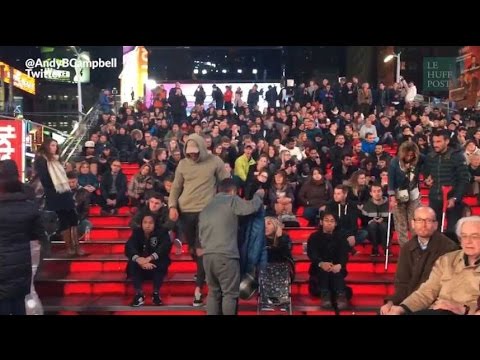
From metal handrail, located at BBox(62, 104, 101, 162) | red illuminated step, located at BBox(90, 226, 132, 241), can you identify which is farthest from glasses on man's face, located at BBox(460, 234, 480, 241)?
metal handrail, located at BBox(62, 104, 101, 162)

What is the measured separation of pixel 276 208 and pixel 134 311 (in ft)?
8.37

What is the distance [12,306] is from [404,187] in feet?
12.5

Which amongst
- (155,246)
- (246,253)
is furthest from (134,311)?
(246,253)

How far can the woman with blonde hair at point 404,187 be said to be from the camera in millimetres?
5883

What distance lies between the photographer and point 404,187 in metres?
5.90

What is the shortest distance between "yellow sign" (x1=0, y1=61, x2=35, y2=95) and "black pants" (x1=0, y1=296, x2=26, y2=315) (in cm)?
1145

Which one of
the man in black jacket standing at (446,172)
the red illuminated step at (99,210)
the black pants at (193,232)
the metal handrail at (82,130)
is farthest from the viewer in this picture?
the metal handrail at (82,130)

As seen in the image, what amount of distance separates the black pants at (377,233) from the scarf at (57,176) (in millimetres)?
3442

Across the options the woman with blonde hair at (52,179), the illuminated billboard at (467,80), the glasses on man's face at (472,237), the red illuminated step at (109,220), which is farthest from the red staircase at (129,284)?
the illuminated billboard at (467,80)

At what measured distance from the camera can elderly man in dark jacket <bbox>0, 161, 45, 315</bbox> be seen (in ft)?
13.4

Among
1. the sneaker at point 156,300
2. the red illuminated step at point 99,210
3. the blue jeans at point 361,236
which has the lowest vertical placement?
the sneaker at point 156,300

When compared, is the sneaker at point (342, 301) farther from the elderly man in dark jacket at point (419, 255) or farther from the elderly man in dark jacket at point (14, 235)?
the elderly man in dark jacket at point (14, 235)

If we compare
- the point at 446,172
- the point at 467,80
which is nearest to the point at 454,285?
the point at 446,172

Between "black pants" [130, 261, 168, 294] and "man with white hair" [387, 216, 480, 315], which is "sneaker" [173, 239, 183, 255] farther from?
Answer: "man with white hair" [387, 216, 480, 315]
